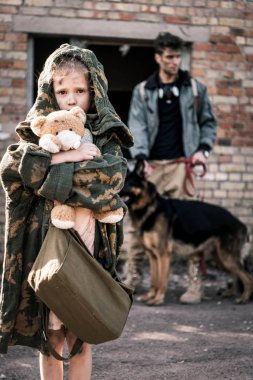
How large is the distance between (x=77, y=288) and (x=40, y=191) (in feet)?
1.48

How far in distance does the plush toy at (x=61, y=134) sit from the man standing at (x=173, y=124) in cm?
400

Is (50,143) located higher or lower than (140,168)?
higher

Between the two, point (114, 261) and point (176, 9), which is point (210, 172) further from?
point (114, 261)

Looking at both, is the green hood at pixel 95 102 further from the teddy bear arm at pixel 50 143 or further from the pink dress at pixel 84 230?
the pink dress at pixel 84 230

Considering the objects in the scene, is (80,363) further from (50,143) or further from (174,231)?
(174,231)

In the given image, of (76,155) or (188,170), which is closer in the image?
(76,155)

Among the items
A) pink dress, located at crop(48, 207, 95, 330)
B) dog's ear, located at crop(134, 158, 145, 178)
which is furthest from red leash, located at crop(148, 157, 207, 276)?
pink dress, located at crop(48, 207, 95, 330)

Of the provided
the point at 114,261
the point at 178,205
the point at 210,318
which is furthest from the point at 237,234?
the point at 114,261

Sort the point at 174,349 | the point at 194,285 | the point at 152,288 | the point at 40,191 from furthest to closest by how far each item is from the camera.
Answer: the point at 194,285
the point at 152,288
the point at 174,349
the point at 40,191

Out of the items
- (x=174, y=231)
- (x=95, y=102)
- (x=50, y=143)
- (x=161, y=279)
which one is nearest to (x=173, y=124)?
(x=174, y=231)

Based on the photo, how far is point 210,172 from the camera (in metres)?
8.96

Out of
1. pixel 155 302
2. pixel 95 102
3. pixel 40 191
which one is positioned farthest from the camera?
pixel 155 302

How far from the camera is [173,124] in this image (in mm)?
7324

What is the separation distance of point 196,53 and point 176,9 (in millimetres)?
589
